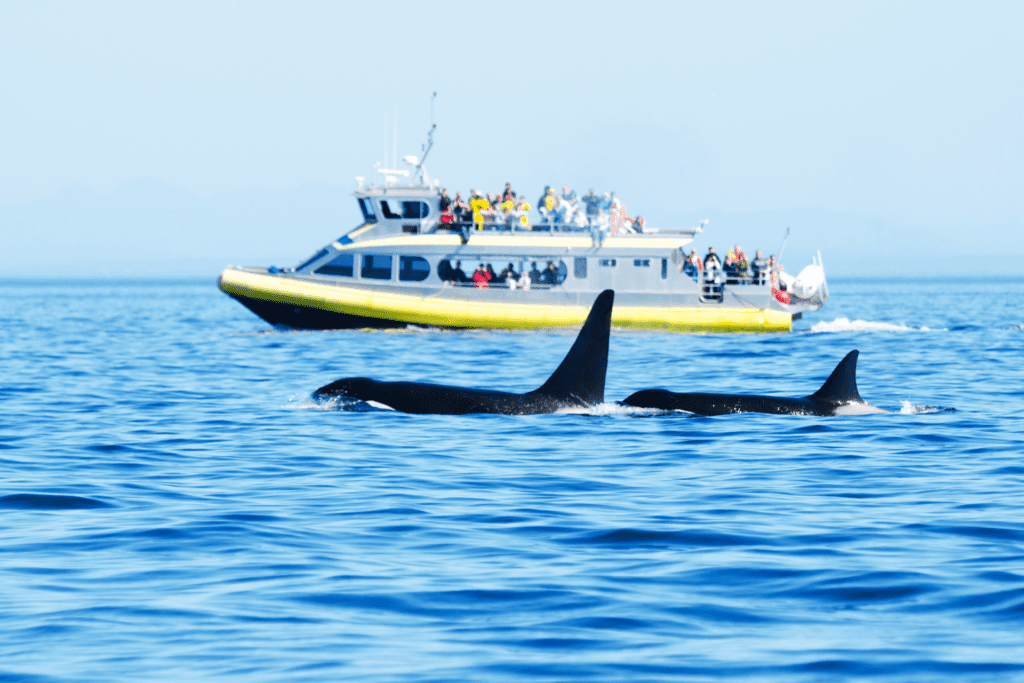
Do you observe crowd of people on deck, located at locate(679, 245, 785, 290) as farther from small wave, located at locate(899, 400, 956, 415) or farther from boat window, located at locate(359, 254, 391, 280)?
small wave, located at locate(899, 400, 956, 415)

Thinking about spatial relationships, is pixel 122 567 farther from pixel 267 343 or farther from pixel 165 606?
pixel 267 343

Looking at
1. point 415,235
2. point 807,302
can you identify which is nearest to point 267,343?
point 415,235

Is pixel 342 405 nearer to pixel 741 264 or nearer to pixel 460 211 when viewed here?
pixel 460 211

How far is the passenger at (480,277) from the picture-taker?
1547 inches

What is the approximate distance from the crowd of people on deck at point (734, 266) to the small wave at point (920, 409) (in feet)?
73.7

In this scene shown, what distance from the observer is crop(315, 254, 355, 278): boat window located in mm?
39469

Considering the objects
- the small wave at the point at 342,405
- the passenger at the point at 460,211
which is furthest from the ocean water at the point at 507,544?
the passenger at the point at 460,211

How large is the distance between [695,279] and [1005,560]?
1271 inches

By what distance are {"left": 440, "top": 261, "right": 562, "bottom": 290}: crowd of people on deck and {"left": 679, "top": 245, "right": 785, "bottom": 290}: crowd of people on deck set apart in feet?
14.0

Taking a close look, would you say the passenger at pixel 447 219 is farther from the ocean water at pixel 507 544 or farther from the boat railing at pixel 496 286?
the ocean water at pixel 507 544

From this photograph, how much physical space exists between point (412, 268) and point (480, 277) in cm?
219

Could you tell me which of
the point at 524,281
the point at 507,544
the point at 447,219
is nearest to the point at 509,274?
the point at 524,281

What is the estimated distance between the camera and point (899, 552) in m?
8.09

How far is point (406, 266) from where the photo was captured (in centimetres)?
3931
